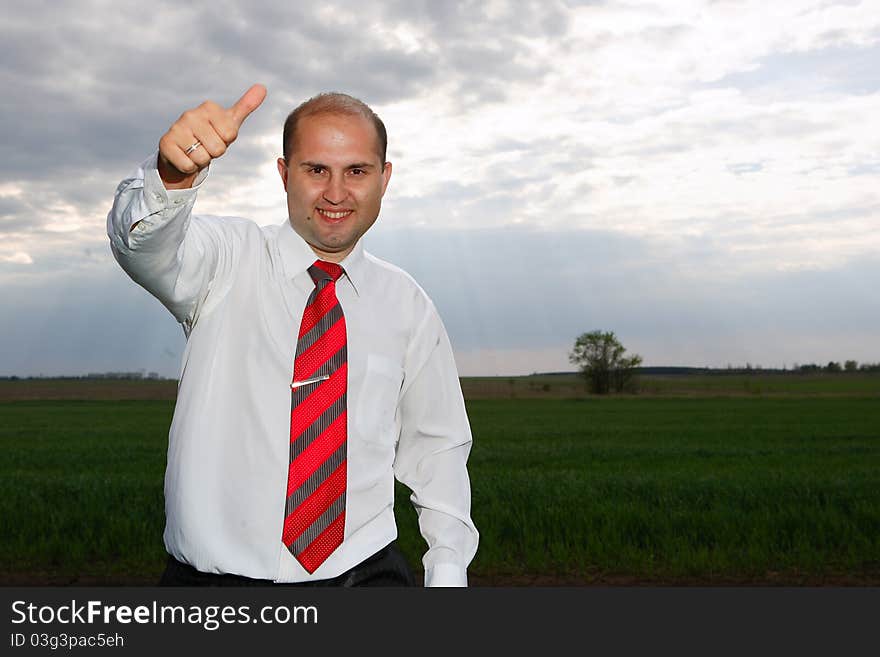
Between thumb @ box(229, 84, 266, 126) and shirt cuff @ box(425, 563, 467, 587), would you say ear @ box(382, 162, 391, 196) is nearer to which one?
thumb @ box(229, 84, 266, 126)

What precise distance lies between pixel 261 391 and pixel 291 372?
0.11 metres

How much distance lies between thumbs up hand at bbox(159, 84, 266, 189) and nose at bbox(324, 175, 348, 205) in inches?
16.6

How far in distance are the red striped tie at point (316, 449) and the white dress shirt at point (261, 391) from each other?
0.10ft

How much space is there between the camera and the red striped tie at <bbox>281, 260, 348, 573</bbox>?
235cm

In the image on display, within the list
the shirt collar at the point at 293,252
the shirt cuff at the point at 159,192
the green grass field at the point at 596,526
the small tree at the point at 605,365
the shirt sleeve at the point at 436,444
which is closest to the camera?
the shirt cuff at the point at 159,192

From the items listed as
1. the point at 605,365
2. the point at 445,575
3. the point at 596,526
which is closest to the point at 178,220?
the point at 445,575

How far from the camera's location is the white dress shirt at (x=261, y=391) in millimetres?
2301

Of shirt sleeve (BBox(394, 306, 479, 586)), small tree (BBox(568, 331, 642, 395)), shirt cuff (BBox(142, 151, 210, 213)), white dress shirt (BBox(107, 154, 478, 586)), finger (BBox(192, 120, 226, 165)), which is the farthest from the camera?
small tree (BBox(568, 331, 642, 395))

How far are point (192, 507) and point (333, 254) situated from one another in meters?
0.90

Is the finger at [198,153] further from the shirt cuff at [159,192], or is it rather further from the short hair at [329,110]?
the short hair at [329,110]

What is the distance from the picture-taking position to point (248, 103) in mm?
2064

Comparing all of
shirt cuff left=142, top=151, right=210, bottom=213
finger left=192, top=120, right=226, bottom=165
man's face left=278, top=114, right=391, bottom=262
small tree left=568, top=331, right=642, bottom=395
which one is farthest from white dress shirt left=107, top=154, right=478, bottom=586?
small tree left=568, top=331, right=642, bottom=395

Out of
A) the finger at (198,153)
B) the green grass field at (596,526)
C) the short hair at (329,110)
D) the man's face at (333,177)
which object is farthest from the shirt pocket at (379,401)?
the green grass field at (596,526)

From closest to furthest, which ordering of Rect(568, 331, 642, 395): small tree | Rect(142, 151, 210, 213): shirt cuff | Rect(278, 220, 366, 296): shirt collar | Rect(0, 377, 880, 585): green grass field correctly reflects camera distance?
Rect(142, 151, 210, 213): shirt cuff
Rect(278, 220, 366, 296): shirt collar
Rect(0, 377, 880, 585): green grass field
Rect(568, 331, 642, 395): small tree
